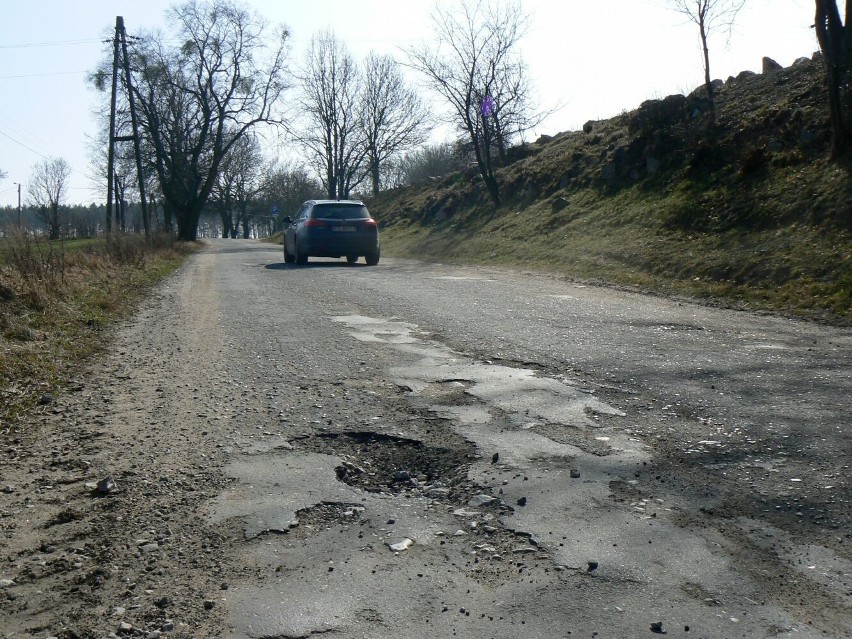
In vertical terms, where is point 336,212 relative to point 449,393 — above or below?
above

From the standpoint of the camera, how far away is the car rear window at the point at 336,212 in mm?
18875

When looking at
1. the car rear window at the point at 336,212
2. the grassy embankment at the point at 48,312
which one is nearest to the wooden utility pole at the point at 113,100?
the car rear window at the point at 336,212

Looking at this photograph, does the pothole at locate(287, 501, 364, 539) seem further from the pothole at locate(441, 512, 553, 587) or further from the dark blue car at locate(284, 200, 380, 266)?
the dark blue car at locate(284, 200, 380, 266)

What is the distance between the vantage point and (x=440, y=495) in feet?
12.0

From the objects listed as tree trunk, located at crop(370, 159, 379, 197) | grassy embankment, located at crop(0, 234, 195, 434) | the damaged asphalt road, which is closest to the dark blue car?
grassy embankment, located at crop(0, 234, 195, 434)

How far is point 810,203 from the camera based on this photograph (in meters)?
13.6

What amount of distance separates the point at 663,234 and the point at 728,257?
3.93 metres

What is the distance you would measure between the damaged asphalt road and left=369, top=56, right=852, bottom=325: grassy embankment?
479 centimetres

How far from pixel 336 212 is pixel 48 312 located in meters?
10.7

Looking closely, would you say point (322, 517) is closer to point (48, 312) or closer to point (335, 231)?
point (48, 312)

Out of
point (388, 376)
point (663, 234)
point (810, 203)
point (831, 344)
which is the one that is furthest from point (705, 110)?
point (388, 376)

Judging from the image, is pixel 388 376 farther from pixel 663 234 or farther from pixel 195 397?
pixel 663 234

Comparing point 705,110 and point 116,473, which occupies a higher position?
point 705,110

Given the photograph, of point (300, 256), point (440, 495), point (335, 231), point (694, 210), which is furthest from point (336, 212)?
point (440, 495)
